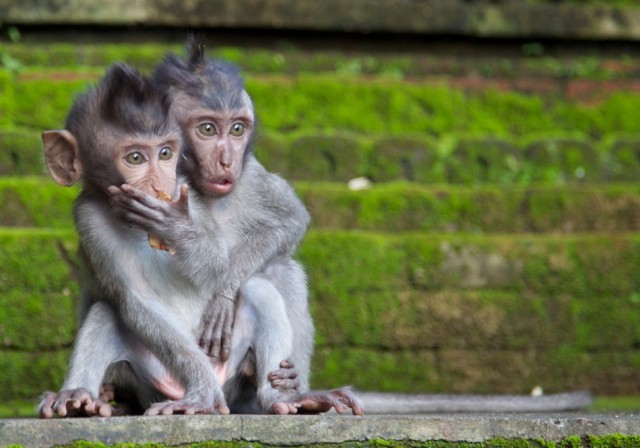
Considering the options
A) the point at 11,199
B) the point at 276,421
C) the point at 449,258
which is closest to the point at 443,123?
the point at 449,258

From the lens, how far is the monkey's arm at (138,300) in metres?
5.46

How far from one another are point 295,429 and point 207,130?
182cm

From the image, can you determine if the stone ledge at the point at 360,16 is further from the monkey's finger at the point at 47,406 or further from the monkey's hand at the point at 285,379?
the monkey's finger at the point at 47,406

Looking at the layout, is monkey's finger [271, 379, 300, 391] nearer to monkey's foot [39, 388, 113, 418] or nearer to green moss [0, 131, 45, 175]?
monkey's foot [39, 388, 113, 418]

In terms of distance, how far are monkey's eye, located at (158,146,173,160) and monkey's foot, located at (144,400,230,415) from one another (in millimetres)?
1124

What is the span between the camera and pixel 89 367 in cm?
543

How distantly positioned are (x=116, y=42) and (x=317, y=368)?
3593mm

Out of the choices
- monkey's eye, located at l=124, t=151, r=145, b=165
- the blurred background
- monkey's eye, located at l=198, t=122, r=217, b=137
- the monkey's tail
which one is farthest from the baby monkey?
the blurred background

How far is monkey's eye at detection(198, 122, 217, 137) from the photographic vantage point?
19.4ft

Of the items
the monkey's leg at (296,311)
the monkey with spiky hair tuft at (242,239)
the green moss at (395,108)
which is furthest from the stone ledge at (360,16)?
the monkey's leg at (296,311)

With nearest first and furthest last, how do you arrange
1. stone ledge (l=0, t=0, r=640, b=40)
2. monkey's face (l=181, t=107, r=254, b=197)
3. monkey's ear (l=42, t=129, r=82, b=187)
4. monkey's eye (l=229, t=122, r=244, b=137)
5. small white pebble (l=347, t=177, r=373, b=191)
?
monkey's ear (l=42, t=129, r=82, b=187) → monkey's face (l=181, t=107, r=254, b=197) → monkey's eye (l=229, t=122, r=244, b=137) → small white pebble (l=347, t=177, r=373, b=191) → stone ledge (l=0, t=0, r=640, b=40)

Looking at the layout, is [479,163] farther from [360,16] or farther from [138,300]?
[138,300]

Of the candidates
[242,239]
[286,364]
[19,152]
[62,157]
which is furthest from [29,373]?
[286,364]

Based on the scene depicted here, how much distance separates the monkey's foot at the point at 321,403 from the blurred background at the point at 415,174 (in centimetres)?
210
